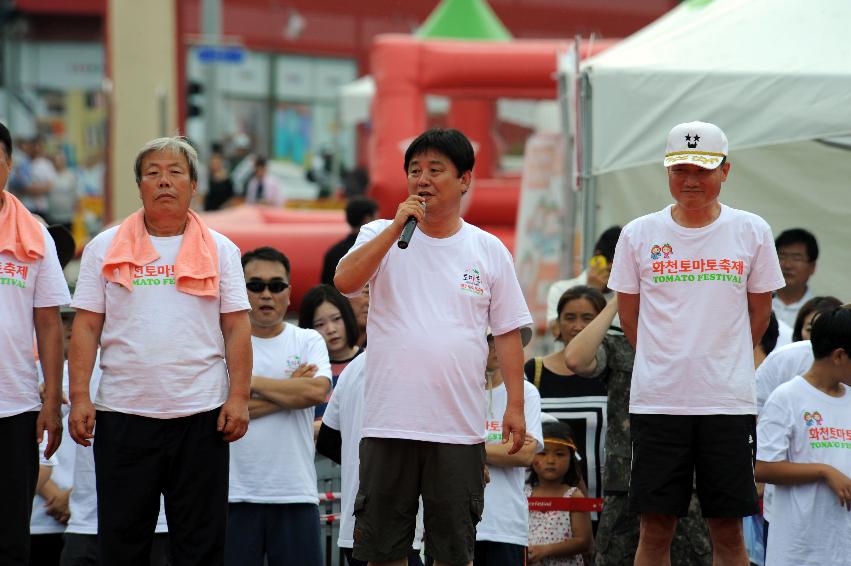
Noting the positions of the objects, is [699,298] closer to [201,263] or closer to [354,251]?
[354,251]

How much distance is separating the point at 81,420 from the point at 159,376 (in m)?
0.31

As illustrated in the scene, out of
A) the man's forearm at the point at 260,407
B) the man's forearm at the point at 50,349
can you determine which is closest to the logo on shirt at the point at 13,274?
the man's forearm at the point at 50,349

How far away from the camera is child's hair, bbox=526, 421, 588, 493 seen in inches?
270

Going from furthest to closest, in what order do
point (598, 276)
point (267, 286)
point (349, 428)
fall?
point (598, 276) → point (267, 286) → point (349, 428)

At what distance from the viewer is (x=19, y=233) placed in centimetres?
542

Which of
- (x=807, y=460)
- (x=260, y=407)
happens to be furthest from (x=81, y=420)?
(x=807, y=460)

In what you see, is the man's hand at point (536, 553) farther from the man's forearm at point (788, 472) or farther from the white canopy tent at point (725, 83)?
the white canopy tent at point (725, 83)

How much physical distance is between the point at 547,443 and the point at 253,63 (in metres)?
26.9

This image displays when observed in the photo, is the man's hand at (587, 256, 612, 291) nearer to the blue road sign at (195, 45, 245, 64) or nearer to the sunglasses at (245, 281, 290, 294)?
the sunglasses at (245, 281, 290, 294)

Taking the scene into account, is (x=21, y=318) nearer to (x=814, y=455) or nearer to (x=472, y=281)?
(x=472, y=281)

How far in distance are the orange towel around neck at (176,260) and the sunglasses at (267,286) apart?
0.98 metres

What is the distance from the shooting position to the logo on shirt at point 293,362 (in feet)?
20.6

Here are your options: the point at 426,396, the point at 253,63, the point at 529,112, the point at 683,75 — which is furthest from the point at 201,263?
the point at 253,63

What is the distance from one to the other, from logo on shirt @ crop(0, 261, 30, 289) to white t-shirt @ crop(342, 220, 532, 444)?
4.21ft
